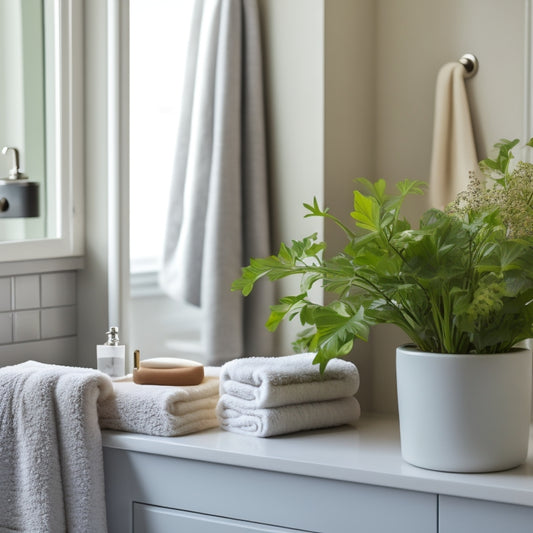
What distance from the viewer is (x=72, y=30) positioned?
7.48ft

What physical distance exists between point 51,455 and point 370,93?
1.11 metres

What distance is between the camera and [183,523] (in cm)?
178

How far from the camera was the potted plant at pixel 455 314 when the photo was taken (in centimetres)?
151

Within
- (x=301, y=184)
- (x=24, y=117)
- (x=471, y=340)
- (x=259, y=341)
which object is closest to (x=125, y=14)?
(x=24, y=117)

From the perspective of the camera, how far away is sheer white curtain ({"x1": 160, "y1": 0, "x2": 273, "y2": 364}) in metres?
2.15

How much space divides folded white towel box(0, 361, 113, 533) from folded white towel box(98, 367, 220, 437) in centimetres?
5

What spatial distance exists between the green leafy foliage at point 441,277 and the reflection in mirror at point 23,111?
2.60 feet

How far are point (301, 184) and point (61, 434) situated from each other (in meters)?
0.77

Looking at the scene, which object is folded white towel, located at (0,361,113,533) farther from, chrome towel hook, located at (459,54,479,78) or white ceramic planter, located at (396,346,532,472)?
chrome towel hook, located at (459,54,479,78)

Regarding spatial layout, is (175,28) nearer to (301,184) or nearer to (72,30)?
(72,30)

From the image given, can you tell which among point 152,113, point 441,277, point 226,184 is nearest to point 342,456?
point 441,277

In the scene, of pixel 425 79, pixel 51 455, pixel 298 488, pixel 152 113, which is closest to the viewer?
pixel 298 488

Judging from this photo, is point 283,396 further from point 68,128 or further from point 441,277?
point 68,128

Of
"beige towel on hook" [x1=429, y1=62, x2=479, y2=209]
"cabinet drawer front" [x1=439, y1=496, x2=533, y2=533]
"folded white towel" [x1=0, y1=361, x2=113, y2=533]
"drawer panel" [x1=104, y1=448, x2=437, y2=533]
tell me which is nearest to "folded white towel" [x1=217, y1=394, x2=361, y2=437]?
"drawer panel" [x1=104, y1=448, x2=437, y2=533]
